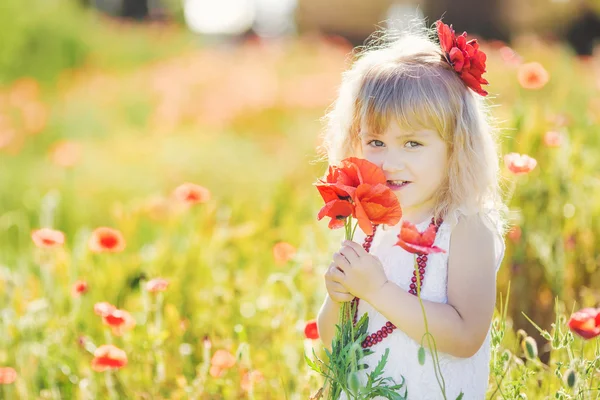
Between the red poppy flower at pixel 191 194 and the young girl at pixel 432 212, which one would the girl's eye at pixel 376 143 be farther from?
the red poppy flower at pixel 191 194

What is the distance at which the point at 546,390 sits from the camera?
1829 mm

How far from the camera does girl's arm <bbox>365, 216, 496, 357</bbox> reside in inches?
58.2

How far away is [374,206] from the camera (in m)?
1.31

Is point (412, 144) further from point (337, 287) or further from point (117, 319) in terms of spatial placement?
point (117, 319)

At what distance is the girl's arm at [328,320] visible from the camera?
1664mm

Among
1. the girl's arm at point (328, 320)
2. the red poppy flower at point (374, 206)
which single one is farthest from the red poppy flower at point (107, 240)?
the red poppy flower at point (374, 206)

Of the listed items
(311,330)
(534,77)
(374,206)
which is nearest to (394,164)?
(374,206)

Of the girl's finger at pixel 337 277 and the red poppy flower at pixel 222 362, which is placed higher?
the girl's finger at pixel 337 277

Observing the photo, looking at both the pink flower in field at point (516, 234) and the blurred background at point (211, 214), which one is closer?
the blurred background at point (211, 214)

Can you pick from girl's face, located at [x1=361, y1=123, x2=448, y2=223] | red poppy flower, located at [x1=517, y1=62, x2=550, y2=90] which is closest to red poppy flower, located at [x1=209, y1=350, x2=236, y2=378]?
girl's face, located at [x1=361, y1=123, x2=448, y2=223]

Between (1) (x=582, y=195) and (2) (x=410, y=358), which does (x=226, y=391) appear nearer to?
(2) (x=410, y=358)

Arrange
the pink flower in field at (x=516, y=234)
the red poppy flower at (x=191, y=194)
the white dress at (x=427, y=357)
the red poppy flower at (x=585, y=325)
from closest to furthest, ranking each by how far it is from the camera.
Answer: the red poppy flower at (x=585, y=325) < the white dress at (x=427, y=357) < the red poppy flower at (x=191, y=194) < the pink flower in field at (x=516, y=234)

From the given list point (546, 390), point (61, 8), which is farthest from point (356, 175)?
point (61, 8)

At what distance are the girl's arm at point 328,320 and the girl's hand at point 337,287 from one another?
0.57ft
